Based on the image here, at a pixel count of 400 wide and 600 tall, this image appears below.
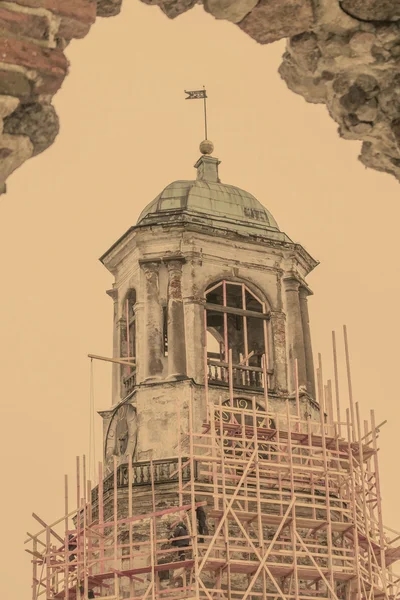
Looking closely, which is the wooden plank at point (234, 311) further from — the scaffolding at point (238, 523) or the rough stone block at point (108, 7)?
the rough stone block at point (108, 7)

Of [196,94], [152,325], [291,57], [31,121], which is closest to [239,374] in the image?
[152,325]

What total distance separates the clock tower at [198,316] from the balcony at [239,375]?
25mm

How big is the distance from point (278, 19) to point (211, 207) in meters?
21.8

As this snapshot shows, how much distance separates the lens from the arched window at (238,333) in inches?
1069

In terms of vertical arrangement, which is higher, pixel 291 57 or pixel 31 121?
pixel 291 57

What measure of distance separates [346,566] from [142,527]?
3.63m

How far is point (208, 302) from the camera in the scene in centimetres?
2831

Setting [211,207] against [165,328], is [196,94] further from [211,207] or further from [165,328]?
[165,328]

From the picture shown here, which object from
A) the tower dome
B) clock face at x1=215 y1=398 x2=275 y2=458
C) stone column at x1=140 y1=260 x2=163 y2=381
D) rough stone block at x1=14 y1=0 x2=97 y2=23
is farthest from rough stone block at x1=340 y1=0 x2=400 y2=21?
the tower dome

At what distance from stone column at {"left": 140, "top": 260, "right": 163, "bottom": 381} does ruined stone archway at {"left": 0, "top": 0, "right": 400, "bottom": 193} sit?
19.1 metres

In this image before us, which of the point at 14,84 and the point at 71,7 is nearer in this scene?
the point at 14,84

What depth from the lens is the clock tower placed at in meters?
26.0

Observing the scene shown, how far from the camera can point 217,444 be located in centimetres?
2467

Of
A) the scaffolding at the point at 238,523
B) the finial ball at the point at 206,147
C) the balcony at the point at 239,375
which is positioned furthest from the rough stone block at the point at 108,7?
the finial ball at the point at 206,147
